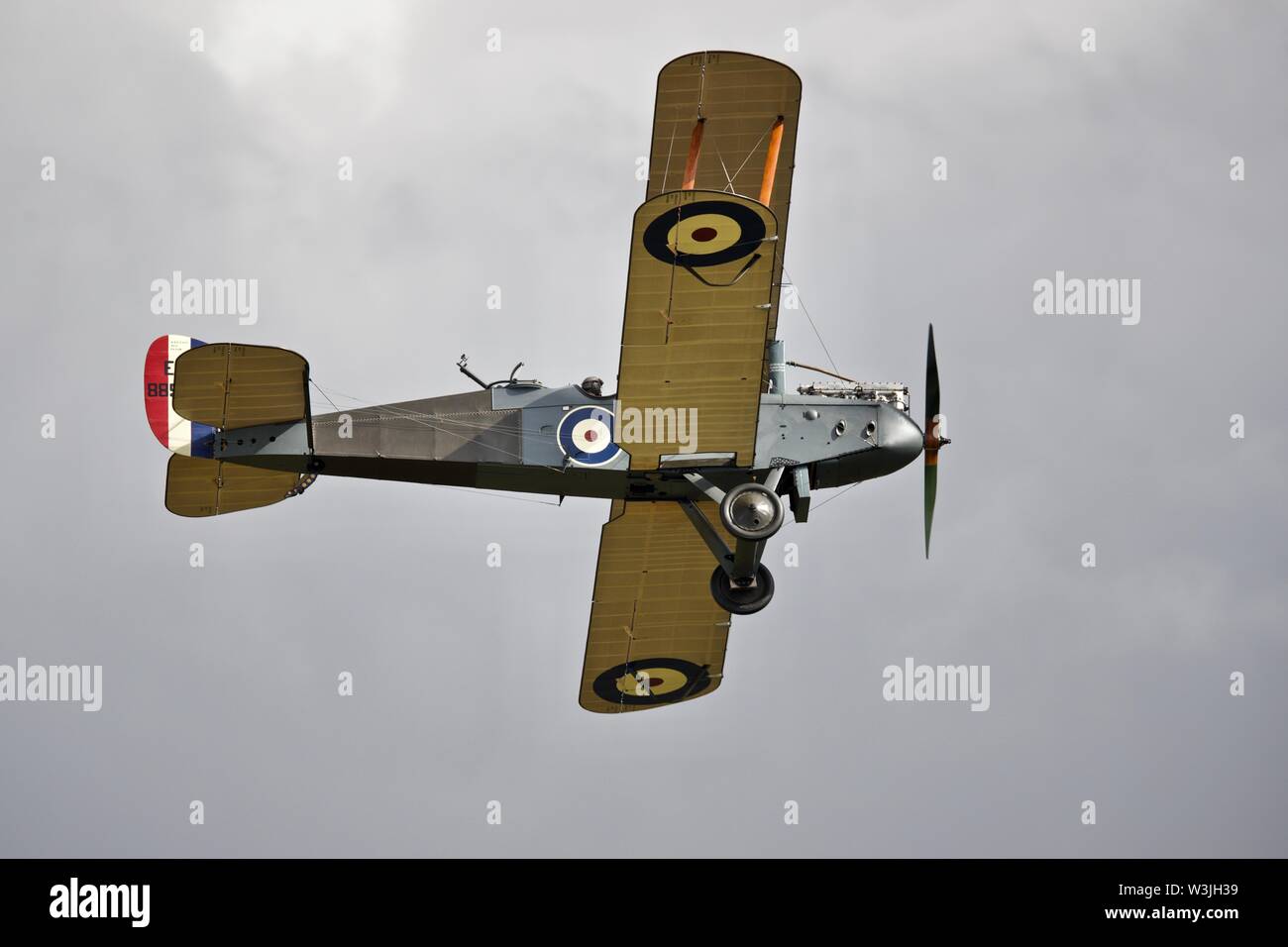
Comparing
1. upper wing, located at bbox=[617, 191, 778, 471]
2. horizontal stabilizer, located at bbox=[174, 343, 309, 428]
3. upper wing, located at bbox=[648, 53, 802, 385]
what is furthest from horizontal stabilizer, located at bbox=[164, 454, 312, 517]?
upper wing, located at bbox=[648, 53, 802, 385]

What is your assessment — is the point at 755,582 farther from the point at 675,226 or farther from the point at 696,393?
the point at 675,226

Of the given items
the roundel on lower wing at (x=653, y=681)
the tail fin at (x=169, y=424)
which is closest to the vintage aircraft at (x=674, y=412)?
the tail fin at (x=169, y=424)

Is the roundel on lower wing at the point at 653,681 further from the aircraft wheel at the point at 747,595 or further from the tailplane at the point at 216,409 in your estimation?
the tailplane at the point at 216,409

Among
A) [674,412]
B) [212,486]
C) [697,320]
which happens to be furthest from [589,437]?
[212,486]

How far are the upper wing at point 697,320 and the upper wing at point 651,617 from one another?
248 centimetres

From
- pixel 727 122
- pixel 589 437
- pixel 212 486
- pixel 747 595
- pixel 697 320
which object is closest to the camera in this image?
pixel 697 320

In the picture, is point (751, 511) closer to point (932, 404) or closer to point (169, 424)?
point (932, 404)

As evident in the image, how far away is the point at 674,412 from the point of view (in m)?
18.5

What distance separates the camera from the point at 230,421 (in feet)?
61.7

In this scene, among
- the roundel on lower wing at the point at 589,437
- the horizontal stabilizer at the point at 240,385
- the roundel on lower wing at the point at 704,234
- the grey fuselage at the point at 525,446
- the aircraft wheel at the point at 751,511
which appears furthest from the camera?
the roundel on lower wing at the point at 589,437

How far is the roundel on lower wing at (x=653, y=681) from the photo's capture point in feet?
71.7

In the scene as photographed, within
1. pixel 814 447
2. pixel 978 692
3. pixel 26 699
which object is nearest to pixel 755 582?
pixel 814 447

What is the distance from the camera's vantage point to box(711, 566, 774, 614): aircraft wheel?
64.5 feet

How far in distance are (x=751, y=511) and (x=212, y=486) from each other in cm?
546
